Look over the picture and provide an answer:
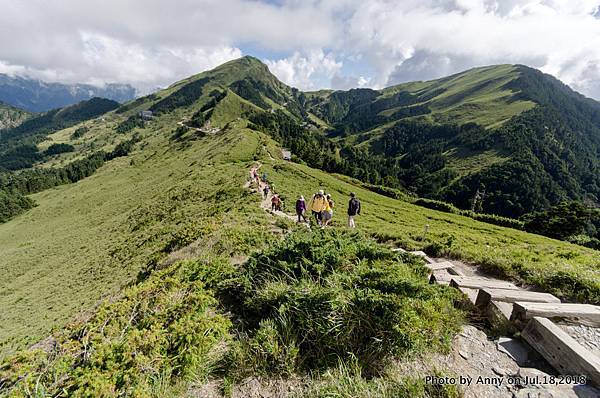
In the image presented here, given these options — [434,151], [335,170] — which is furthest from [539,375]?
[434,151]

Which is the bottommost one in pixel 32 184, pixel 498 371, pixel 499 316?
pixel 32 184

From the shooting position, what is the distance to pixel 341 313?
16.6ft

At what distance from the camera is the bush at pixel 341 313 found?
4629 millimetres

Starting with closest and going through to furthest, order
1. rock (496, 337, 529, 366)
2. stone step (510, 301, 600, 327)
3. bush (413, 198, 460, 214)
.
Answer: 1. rock (496, 337, 529, 366)
2. stone step (510, 301, 600, 327)
3. bush (413, 198, 460, 214)

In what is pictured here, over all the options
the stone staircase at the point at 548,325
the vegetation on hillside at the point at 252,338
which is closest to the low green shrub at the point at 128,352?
the vegetation on hillside at the point at 252,338

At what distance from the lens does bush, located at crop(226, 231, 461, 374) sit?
15.2 feet

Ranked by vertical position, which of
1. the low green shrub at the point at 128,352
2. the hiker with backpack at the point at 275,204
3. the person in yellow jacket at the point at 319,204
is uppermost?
the person in yellow jacket at the point at 319,204

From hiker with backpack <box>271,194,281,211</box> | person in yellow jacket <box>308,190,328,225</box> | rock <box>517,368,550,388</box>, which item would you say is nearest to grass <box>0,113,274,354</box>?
hiker with backpack <box>271,194,281,211</box>

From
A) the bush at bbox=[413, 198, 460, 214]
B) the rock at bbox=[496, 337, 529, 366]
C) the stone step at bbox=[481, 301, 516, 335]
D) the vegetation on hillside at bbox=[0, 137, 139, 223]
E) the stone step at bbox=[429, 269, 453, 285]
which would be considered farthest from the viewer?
the vegetation on hillside at bbox=[0, 137, 139, 223]

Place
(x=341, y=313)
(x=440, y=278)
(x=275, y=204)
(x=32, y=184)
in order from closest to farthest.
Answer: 1. (x=341, y=313)
2. (x=440, y=278)
3. (x=275, y=204)
4. (x=32, y=184)

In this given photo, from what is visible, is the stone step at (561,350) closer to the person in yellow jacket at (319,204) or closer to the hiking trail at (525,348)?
the hiking trail at (525,348)

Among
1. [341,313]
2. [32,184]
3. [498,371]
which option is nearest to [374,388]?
[341,313]

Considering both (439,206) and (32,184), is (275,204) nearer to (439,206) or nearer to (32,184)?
(439,206)

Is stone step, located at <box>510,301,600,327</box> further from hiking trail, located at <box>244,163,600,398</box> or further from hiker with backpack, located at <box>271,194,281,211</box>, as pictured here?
hiker with backpack, located at <box>271,194,281,211</box>
